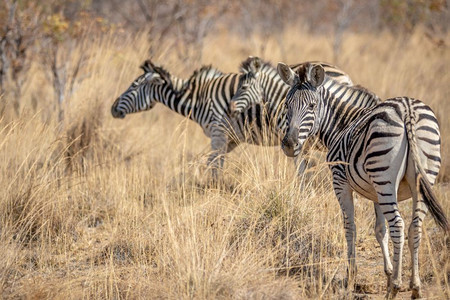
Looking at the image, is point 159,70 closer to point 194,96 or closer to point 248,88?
point 194,96

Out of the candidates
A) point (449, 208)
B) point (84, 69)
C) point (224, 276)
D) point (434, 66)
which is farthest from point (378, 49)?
point (224, 276)

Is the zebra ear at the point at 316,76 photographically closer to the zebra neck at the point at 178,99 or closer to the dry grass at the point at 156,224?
the dry grass at the point at 156,224

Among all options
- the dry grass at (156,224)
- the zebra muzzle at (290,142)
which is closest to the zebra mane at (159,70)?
the dry grass at (156,224)

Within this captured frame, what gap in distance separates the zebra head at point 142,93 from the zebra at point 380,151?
10.7 feet

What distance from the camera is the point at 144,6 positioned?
14641 mm

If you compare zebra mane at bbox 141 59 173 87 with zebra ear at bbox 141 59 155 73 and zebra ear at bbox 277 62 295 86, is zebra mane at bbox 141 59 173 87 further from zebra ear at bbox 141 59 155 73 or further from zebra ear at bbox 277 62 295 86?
zebra ear at bbox 277 62 295 86

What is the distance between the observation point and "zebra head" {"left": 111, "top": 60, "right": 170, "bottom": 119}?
8.29 m

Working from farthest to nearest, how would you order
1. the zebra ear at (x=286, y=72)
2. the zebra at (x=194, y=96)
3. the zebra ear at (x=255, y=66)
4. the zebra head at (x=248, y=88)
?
1. the zebra at (x=194, y=96)
2. the zebra ear at (x=255, y=66)
3. the zebra head at (x=248, y=88)
4. the zebra ear at (x=286, y=72)

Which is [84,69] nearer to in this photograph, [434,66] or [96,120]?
[96,120]

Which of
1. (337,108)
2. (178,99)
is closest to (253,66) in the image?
(178,99)

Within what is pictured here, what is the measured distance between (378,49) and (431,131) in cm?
1328

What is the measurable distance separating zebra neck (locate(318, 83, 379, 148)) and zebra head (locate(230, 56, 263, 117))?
6.37ft

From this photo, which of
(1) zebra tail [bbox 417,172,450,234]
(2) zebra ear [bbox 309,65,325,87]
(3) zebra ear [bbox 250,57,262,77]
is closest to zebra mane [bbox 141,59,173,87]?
(3) zebra ear [bbox 250,57,262,77]

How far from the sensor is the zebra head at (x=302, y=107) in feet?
16.5
